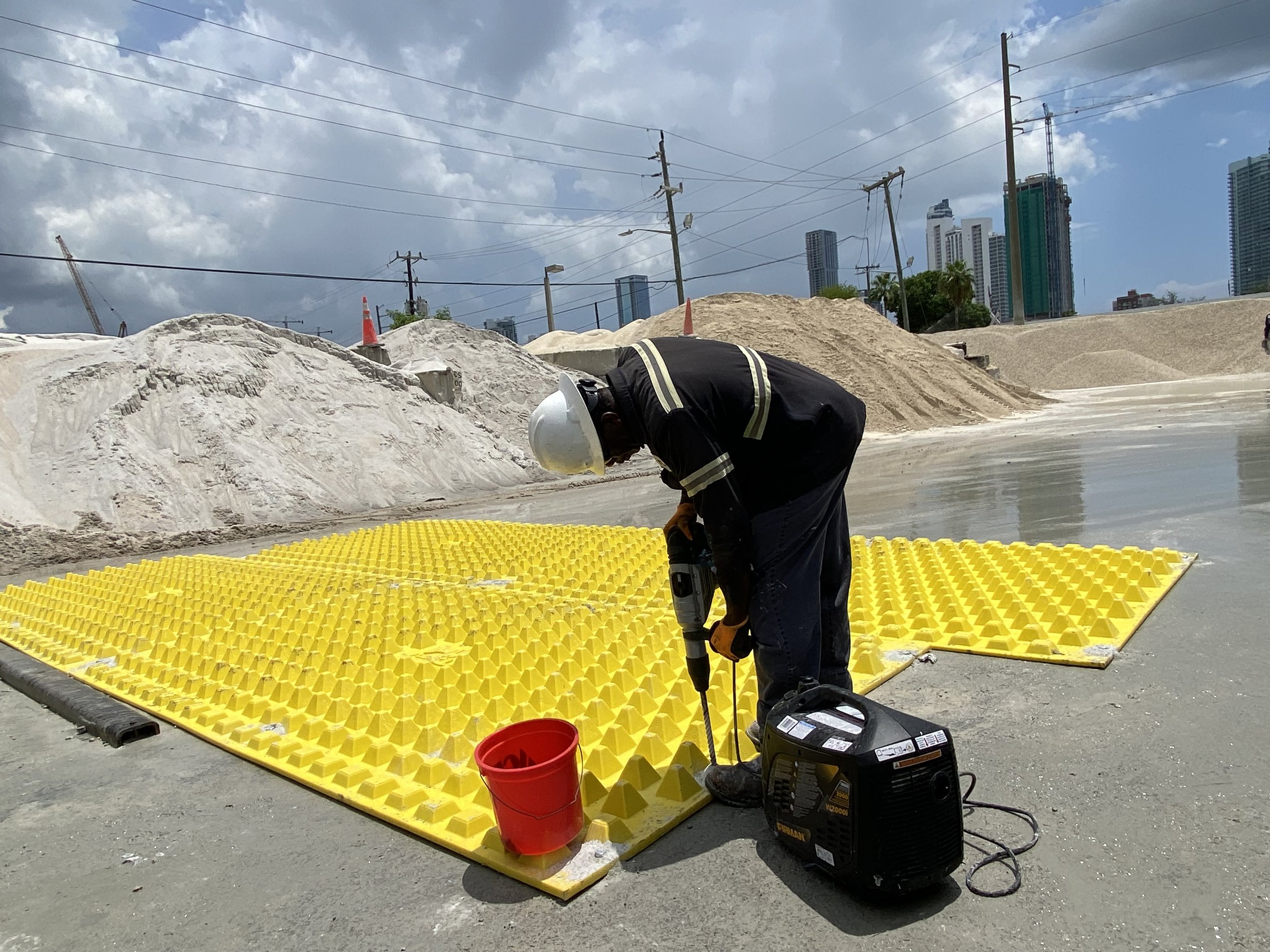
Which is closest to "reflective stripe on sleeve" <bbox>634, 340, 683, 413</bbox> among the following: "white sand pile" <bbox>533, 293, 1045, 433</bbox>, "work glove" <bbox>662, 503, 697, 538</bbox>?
"work glove" <bbox>662, 503, 697, 538</bbox>

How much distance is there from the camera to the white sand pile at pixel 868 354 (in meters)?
25.1

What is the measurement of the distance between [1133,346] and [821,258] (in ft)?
118

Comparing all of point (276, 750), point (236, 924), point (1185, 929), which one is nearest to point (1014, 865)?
point (1185, 929)

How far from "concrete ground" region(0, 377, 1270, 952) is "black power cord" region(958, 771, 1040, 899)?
3 centimetres

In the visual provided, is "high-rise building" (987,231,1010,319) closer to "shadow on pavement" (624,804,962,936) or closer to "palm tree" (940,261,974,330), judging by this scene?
"palm tree" (940,261,974,330)

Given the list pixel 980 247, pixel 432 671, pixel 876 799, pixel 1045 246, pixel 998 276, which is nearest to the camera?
pixel 876 799

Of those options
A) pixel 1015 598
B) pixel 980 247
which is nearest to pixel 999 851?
pixel 1015 598

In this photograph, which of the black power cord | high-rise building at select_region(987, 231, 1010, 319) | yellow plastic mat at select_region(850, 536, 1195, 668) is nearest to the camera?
the black power cord

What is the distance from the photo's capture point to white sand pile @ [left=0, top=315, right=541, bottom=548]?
13688 millimetres

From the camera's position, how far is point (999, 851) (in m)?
2.51

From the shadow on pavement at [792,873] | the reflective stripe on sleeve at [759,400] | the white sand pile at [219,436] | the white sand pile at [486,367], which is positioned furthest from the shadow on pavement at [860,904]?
the white sand pile at [486,367]

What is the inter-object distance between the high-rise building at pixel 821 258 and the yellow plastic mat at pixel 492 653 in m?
67.7

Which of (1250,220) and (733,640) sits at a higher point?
Result: (1250,220)

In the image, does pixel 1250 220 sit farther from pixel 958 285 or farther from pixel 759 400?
pixel 759 400
